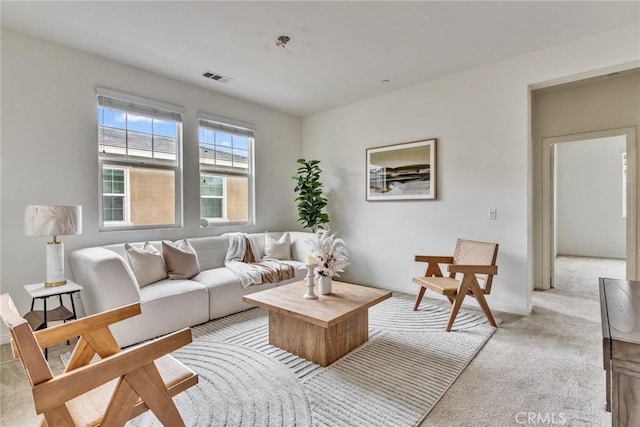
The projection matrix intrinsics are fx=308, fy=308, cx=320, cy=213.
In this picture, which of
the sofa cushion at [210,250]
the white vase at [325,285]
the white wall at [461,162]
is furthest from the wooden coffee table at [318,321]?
the white wall at [461,162]

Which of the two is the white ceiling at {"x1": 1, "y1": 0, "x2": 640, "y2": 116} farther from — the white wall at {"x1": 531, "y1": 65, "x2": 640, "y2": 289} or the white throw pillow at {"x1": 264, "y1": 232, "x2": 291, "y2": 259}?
the white throw pillow at {"x1": 264, "y1": 232, "x2": 291, "y2": 259}

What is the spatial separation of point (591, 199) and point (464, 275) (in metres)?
6.37

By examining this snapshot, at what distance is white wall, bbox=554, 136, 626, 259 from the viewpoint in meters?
6.60

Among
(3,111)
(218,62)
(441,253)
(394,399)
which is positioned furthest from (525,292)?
(3,111)

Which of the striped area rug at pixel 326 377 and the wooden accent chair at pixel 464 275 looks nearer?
the striped area rug at pixel 326 377

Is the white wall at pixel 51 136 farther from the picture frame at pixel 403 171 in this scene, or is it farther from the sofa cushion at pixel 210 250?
the picture frame at pixel 403 171

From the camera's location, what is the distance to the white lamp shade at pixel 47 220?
235 centimetres

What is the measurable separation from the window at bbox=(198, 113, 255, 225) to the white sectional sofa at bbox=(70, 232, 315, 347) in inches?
28.7

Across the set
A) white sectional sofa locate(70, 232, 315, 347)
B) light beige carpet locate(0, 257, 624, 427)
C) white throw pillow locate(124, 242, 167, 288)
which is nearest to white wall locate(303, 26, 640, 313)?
light beige carpet locate(0, 257, 624, 427)

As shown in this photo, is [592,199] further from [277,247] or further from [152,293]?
[152,293]

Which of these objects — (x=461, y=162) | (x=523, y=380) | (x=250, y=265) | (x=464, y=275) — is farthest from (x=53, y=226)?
(x=461, y=162)

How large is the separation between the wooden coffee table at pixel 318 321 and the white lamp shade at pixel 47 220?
1546 millimetres

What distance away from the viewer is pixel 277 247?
4.19 metres
